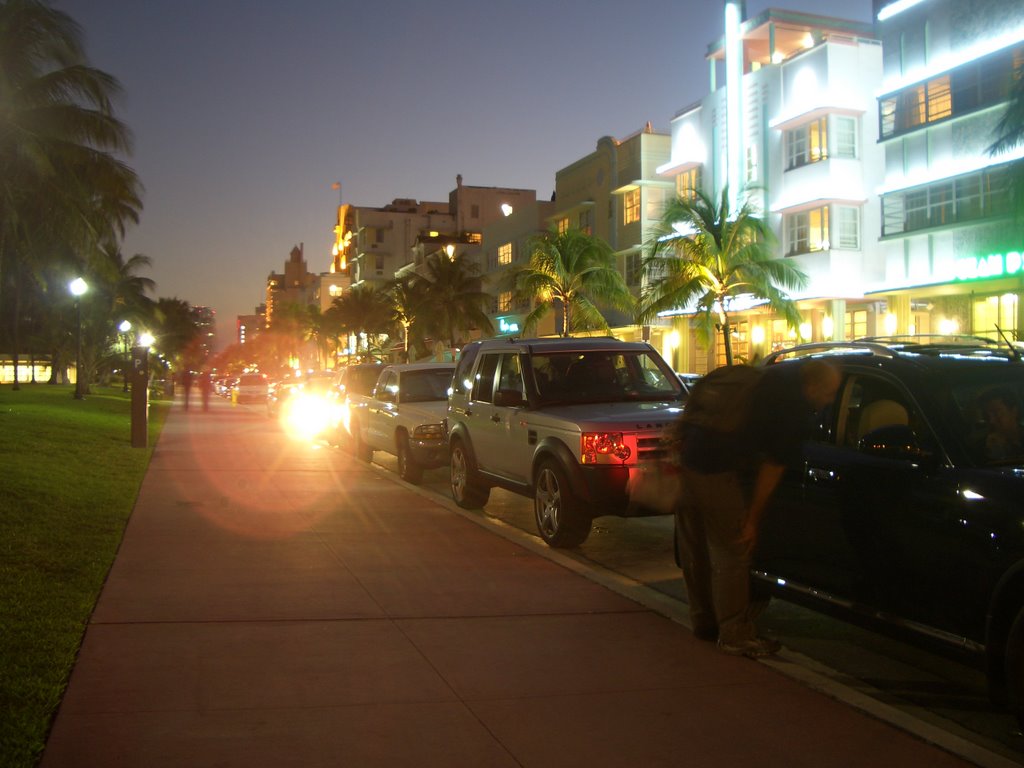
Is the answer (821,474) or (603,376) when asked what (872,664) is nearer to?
(821,474)

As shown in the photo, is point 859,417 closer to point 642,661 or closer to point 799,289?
point 642,661

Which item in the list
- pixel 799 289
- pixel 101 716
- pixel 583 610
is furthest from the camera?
pixel 799 289

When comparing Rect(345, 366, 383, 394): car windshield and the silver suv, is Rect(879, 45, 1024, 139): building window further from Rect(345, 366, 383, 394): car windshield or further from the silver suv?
the silver suv

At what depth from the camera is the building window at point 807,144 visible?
3362 centimetres

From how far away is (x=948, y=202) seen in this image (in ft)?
94.7

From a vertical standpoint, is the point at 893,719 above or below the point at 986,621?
below

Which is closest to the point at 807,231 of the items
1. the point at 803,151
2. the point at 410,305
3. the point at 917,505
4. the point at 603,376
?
the point at 803,151

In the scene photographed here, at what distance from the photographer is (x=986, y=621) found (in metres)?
4.86

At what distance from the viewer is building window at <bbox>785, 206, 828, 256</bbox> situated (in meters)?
33.5

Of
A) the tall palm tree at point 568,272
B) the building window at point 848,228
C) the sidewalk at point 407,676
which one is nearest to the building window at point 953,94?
the building window at point 848,228

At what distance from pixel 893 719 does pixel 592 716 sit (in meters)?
1.43

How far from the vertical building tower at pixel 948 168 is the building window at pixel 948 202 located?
0.09ft

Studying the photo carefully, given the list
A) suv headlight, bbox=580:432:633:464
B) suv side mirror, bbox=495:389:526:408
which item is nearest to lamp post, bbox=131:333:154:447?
suv side mirror, bbox=495:389:526:408

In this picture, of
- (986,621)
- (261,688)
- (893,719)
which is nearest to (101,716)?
(261,688)
